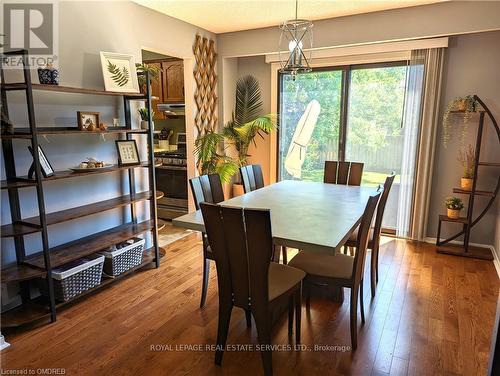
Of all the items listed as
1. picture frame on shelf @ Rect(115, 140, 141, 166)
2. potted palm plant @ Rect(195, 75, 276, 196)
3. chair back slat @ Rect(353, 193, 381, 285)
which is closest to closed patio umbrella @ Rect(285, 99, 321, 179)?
potted palm plant @ Rect(195, 75, 276, 196)

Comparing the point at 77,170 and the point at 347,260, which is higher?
the point at 77,170

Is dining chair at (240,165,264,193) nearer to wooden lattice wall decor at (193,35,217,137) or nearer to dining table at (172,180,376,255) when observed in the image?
dining table at (172,180,376,255)

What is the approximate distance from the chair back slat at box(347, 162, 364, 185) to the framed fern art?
7.34 feet

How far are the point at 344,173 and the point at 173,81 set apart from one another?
107 inches

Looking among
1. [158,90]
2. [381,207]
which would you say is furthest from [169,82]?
[381,207]

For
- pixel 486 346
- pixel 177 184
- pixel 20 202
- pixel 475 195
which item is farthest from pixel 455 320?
pixel 177 184

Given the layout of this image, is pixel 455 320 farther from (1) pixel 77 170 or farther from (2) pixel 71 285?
(1) pixel 77 170

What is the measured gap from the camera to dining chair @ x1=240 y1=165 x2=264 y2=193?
3.27 meters

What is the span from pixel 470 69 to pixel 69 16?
12.5 ft

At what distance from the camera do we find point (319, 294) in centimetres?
277

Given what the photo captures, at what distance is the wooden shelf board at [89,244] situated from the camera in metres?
2.45

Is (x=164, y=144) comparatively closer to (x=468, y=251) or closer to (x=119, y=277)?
(x=119, y=277)

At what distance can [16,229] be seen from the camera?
2.24 meters

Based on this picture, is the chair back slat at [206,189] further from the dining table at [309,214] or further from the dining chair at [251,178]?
the dining chair at [251,178]
